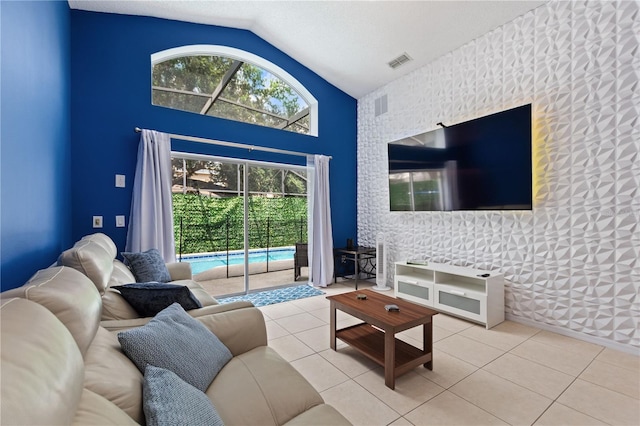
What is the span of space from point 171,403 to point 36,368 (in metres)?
0.43

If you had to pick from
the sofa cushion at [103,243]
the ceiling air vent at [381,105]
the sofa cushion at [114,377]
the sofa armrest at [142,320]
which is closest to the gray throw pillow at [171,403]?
the sofa cushion at [114,377]

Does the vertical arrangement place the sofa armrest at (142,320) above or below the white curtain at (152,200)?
below

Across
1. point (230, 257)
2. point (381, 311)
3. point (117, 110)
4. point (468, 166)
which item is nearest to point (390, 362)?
point (381, 311)

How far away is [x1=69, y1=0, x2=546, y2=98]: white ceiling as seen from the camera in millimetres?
3023

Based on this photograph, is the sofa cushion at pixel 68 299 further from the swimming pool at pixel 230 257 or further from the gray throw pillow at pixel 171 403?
the swimming pool at pixel 230 257

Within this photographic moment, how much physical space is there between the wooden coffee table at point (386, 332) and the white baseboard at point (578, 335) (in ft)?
5.04

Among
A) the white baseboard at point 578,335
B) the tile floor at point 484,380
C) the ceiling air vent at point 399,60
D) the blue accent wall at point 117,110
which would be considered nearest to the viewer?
the tile floor at point 484,380

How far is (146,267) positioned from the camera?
266cm

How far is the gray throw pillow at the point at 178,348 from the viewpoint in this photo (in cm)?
111

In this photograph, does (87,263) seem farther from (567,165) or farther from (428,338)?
(567,165)

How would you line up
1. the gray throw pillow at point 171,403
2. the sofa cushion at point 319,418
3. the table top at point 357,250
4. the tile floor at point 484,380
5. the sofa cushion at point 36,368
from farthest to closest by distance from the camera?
the table top at point 357,250
the tile floor at point 484,380
the sofa cushion at point 319,418
the gray throw pillow at point 171,403
the sofa cushion at point 36,368

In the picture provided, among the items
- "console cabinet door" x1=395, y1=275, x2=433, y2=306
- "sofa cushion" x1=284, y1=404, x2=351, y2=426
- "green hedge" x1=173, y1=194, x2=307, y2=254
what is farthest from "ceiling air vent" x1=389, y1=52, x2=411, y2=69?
"sofa cushion" x1=284, y1=404, x2=351, y2=426

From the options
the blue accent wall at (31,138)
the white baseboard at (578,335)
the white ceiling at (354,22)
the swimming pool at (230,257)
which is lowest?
the white baseboard at (578,335)

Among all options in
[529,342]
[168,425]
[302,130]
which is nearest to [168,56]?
[302,130]
